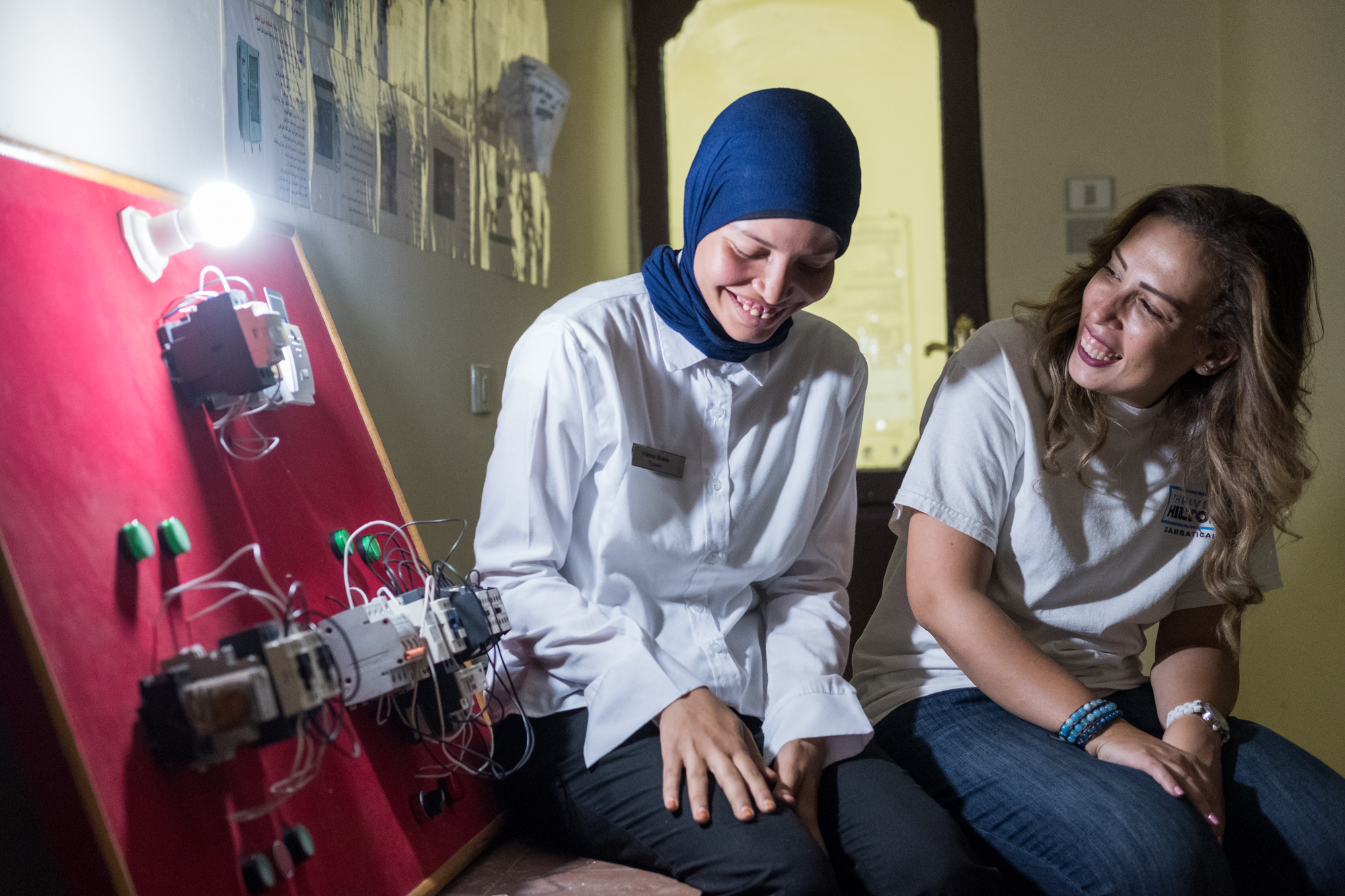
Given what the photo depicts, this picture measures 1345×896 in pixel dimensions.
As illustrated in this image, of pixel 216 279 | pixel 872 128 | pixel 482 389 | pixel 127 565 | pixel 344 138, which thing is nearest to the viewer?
pixel 127 565

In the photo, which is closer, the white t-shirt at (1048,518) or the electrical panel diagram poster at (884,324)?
the white t-shirt at (1048,518)

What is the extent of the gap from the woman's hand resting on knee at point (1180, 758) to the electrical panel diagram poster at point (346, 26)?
4.60ft

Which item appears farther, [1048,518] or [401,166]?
[401,166]

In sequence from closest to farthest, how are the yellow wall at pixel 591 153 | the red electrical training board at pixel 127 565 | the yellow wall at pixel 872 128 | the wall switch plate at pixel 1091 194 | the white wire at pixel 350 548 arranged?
the red electrical training board at pixel 127 565, the white wire at pixel 350 548, the yellow wall at pixel 591 153, the wall switch plate at pixel 1091 194, the yellow wall at pixel 872 128

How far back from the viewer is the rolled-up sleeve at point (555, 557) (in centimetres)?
105

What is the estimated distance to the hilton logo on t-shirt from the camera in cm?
131

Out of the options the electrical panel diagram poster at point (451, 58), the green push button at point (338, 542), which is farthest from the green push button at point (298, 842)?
the electrical panel diagram poster at point (451, 58)

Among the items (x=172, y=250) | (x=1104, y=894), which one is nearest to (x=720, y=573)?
(x=1104, y=894)

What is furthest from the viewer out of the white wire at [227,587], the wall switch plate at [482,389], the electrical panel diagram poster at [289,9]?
the wall switch plate at [482,389]

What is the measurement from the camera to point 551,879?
3.37ft

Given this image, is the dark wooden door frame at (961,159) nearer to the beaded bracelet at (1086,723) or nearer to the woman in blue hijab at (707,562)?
the woman in blue hijab at (707,562)

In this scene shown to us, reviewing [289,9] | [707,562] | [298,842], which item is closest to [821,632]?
[707,562]

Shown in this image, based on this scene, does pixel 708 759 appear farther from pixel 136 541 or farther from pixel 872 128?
pixel 872 128

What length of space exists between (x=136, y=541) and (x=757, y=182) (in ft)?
2.39
